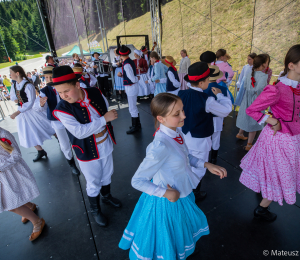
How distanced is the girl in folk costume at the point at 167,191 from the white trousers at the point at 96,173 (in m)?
0.76

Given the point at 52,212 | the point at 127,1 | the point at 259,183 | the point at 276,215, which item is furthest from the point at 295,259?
the point at 127,1

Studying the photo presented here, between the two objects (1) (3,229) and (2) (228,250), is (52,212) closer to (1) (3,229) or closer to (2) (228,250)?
(1) (3,229)

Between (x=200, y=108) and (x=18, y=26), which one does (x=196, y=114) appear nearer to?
(x=200, y=108)

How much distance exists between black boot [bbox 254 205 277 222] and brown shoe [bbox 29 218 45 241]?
2.30m

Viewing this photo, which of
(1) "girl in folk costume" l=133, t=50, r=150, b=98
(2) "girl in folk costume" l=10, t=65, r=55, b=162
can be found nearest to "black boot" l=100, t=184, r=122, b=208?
(2) "girl in folk costume" l=10, t=65, r=55, b=162

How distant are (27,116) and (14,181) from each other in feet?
6.05

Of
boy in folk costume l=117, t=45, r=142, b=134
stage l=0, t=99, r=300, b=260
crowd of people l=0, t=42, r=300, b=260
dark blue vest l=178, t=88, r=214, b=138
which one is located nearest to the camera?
crowd of people l=0, t=42, r=300, b=260

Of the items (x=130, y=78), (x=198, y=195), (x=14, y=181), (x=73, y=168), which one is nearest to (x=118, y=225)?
(x=198, y=195)

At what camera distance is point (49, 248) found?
5.96 ft

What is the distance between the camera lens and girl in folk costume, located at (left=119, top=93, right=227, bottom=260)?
1.07 meters

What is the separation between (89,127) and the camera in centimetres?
161

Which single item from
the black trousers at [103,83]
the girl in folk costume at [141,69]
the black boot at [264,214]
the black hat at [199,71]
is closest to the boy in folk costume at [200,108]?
the black hat at [199,71]

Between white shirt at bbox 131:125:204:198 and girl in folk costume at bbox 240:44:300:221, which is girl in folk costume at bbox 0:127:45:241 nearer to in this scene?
white shirt at bbox 131:125:204:198

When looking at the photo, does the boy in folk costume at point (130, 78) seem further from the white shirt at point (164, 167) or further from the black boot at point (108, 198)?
the white shirt at point (164, 167)
